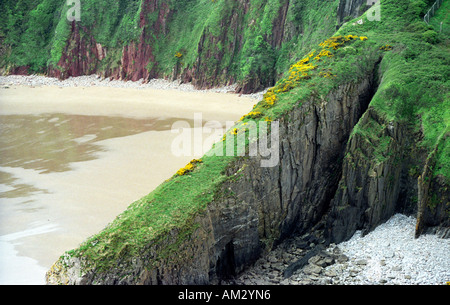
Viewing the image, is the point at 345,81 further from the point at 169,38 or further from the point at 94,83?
the point at 94,83

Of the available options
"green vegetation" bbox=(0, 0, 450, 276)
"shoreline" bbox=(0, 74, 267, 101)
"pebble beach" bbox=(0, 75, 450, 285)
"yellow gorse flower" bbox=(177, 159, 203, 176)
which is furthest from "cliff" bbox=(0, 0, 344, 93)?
"pebble beach" bbox=(0, 75, 450, 285)

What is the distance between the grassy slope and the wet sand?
17.6 feet

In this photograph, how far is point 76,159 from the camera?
4075 centimetres

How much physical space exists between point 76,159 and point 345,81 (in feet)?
82.3

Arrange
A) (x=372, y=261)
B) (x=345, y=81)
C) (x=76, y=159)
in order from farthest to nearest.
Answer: (x=76, y=159) < (x=345, y=81) < (x=372, y=261)

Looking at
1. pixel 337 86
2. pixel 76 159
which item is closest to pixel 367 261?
pixel 337 86

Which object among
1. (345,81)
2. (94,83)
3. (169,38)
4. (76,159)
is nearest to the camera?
(345,81)

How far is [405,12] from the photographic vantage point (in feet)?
114

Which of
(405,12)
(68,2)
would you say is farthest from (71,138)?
(68,2)

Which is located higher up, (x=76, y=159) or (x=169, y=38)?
(x=169, y=38)

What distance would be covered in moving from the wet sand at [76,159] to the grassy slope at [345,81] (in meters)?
5.38

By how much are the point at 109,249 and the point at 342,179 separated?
13.4 metres

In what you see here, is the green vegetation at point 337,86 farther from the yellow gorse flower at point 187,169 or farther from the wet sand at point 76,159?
the wet sand at point 76,159

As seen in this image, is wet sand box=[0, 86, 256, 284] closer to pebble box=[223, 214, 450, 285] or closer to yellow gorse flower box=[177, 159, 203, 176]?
yellow gorse flower box=[177, 159, 203, 176]
